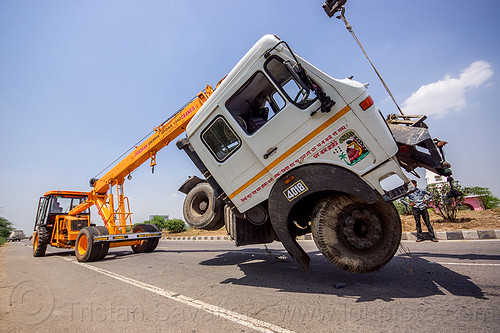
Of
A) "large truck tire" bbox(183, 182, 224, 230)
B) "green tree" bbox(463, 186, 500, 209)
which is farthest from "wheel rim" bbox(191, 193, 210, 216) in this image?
"green tree" bbox(463, 186, 500, 209)

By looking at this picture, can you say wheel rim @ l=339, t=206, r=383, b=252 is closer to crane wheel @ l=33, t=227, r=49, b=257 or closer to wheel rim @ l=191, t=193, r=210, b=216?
wheel rim @ l=191, t=193, r=210, b=216

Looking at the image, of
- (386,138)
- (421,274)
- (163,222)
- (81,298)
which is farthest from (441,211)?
(163,222)

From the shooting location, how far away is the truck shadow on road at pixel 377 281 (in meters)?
2.60

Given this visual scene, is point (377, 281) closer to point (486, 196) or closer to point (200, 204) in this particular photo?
point (200, 204)

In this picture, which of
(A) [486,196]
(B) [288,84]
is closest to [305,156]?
(B) [288,84]

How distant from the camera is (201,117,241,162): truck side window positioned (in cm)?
355

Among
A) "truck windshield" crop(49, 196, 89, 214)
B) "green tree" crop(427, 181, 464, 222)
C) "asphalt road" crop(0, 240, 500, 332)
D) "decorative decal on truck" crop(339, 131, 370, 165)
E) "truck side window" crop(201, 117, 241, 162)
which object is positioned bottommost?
"green tree" crop(427, 181, 464, 222)

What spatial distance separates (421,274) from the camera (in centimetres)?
328

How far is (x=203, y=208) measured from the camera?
16.6ft

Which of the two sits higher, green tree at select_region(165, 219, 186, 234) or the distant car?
the distant car

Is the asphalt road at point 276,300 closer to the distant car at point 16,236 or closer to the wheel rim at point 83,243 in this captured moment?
the wheel rim at point 83,243

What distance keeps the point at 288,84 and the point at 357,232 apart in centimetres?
204

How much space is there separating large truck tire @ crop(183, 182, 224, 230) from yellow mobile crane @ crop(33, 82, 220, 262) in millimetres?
2341

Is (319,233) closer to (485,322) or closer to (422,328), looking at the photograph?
(422,328)
